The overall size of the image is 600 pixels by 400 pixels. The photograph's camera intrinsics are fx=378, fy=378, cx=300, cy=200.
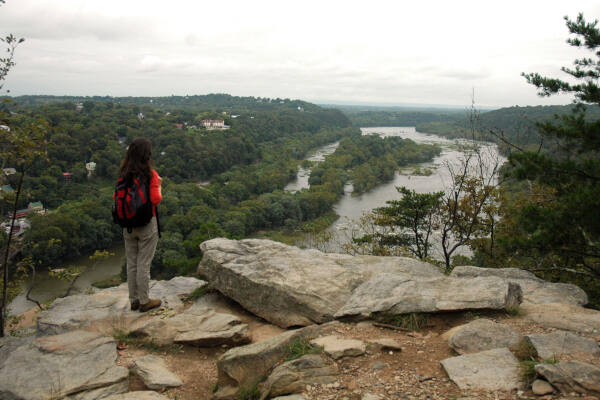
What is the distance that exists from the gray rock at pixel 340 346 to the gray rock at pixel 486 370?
2.43 feet

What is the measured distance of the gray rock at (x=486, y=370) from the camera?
9.37 ft

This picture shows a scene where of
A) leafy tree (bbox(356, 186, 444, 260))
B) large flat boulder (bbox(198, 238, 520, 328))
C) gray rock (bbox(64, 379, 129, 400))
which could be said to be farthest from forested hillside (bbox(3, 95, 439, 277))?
leafy tree (bbox(356, 186, 444, 260))

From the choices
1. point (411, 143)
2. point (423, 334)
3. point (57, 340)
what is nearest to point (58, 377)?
point (57, 340)

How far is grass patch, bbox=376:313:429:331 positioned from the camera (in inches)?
162

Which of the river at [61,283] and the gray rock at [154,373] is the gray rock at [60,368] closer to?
the gray rock at [154,373]

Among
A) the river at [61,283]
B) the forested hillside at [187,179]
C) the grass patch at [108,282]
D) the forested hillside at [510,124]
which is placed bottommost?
the river at [61,283]

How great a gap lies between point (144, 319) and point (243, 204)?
101 ft

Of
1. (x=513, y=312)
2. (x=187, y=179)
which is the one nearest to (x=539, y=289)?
(x=513, y=312)

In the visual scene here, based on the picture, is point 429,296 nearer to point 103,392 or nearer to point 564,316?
point 564,316

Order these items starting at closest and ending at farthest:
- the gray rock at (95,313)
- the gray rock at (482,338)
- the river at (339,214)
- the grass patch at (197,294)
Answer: the gray rock at (482,338)
the gray rock at (95,313)
the grass patch at (197,294)
the river at (339,214)

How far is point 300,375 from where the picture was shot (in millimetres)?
3232

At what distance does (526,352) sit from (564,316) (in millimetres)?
1367

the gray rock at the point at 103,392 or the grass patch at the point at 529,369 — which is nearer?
the grass patch at the point at 529,369

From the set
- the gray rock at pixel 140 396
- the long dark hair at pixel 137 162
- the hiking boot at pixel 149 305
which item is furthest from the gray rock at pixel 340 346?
the long dark hair at pixel 137 162
